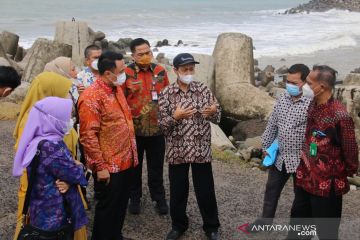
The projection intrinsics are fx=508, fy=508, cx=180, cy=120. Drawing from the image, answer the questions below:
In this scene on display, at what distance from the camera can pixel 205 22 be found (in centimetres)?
4738

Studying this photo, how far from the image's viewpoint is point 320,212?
4258mm

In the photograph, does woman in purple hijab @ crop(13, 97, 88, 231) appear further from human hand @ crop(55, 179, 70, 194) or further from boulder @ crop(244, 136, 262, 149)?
boulder @ crop(244, 136, 262, 149)

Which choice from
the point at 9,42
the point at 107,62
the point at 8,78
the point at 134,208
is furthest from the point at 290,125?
the point at 9,42

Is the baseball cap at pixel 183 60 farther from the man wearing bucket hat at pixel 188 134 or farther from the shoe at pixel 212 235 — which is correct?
the shoe at pixel 212 235

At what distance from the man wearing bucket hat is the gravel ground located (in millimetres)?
347

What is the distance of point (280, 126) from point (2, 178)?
3.81 meters

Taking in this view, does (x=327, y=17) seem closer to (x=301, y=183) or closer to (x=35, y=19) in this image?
(x=35, y=19)

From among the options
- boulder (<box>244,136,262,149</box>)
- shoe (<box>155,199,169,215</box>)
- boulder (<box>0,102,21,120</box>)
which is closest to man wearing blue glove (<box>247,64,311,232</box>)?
shoe (<box>155,199,169,215</box>)

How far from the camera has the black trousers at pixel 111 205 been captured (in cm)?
454

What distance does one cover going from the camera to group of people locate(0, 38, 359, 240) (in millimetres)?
3715

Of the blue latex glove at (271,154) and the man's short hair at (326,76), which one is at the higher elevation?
the man's short hair at (326,76)

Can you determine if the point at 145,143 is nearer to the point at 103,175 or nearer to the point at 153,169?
the point at 153,169

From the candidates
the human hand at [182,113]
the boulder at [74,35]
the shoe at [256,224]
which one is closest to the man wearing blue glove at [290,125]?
the shoe at [256,224]

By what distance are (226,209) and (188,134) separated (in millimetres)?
1479
